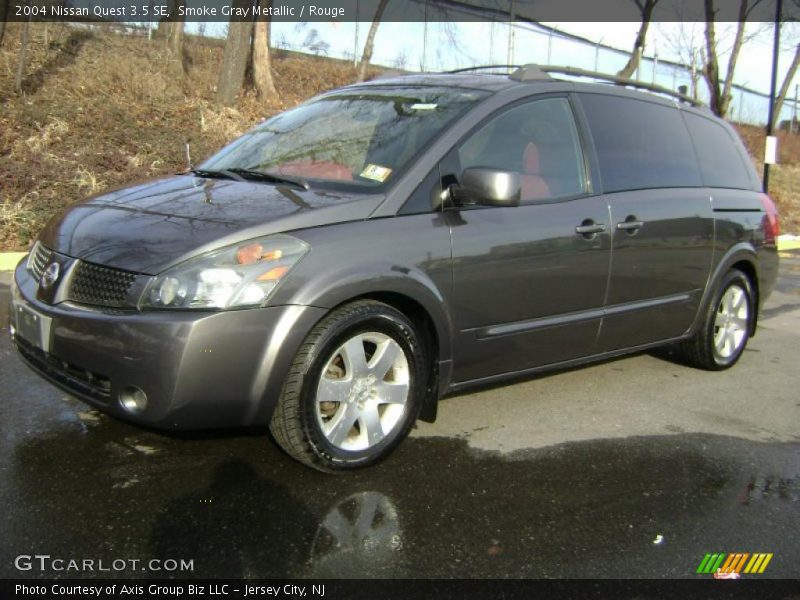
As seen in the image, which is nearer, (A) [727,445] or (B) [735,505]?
(B) [735,505]

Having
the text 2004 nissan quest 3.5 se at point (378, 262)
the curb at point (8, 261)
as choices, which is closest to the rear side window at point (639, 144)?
the text 2004 nissan quest 3.5 se at point (378, 262)

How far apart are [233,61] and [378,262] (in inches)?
527

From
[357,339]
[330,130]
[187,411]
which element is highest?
[330,130]

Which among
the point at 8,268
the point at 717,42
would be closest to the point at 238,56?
the point at 8,268

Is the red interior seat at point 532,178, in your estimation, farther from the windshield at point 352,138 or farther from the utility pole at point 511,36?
the utility pole at point 511,36

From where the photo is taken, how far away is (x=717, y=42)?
24.2m

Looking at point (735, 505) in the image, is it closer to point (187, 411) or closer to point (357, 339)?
point (357, 339)

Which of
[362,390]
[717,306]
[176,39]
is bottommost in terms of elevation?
[362,390]

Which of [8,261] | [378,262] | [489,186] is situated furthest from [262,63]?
[378,262]

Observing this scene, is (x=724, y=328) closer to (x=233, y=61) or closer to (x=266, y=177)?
(x=266, y=177)

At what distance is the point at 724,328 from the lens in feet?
18.6

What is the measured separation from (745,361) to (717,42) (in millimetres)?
21026

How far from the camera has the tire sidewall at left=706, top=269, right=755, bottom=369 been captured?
17.9 ft

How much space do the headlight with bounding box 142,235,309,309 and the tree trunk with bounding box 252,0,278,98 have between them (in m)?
14.6
